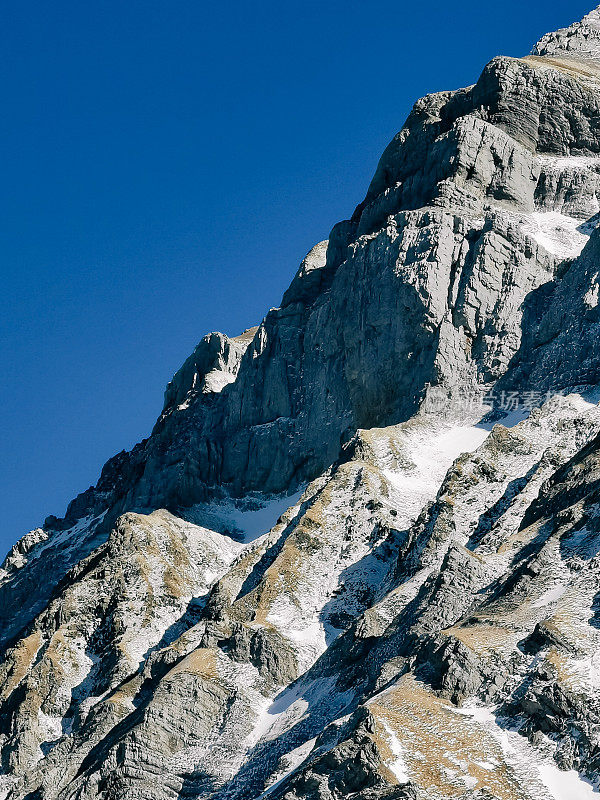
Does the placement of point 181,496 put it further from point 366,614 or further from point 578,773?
point 578,773

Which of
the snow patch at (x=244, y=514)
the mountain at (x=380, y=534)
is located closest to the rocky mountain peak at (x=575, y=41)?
the mountain at (x=380, y=534)

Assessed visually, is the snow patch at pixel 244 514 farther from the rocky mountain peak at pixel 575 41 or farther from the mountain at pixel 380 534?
the rocky mountain peak at pixel 575 41

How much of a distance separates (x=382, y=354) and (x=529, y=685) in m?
57.6

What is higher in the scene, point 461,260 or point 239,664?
point 461,260

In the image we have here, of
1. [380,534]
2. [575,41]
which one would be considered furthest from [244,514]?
[575,41]

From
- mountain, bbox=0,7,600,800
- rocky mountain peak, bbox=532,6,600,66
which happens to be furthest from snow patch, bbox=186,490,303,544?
rocky mountain peak, bbox=532,6,600,66

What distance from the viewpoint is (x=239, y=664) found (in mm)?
80125

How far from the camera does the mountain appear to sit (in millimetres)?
57750

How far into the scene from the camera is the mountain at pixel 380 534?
57750mm

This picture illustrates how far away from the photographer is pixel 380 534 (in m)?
90.7

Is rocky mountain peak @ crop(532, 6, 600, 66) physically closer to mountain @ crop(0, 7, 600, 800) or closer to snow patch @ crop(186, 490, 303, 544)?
mountain @ crop(0, 7, 600, 800)

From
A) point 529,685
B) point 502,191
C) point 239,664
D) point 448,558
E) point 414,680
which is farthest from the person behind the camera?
point 502,191

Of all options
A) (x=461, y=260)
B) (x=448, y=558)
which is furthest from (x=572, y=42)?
(x=448, y=558)

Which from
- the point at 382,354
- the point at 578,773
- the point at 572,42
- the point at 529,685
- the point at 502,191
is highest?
the point at 572,42
